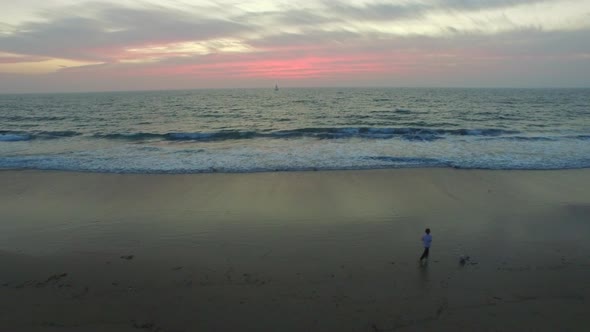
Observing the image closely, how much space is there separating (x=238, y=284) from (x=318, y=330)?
2082mm

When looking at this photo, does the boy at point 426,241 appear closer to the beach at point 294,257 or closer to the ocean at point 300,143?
the beach at point 294,257

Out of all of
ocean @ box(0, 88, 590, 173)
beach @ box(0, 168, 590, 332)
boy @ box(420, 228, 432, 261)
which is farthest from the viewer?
ocean @ box(0, 88, 590, 173)

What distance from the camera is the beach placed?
6.46 m

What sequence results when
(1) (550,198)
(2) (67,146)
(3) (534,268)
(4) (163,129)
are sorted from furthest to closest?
(4) (163,129) → (2) (67,146) → (1) (550,198) → (3) (534,268)

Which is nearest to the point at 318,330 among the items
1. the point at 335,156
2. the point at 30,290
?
the point at 30,290

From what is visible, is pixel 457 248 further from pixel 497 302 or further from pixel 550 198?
pixel 550 198

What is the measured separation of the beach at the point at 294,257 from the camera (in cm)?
646

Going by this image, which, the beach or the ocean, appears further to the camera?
the ocean

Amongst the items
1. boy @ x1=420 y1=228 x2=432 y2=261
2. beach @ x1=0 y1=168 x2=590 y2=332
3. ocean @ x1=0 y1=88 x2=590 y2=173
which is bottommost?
beach @ x1=0 y1=168 x2=590 y2=332

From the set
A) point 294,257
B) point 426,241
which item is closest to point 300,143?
point 294,257

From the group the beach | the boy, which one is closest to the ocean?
the beach

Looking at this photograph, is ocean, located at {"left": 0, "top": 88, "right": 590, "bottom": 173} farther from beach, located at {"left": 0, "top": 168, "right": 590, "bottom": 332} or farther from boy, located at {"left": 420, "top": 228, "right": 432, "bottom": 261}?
boy, located at {"left": 420, "top": 228, "right": 432, "bottom": 261}

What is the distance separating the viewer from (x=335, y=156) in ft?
64.5

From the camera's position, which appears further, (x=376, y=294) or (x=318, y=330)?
(x=376, y=294)
